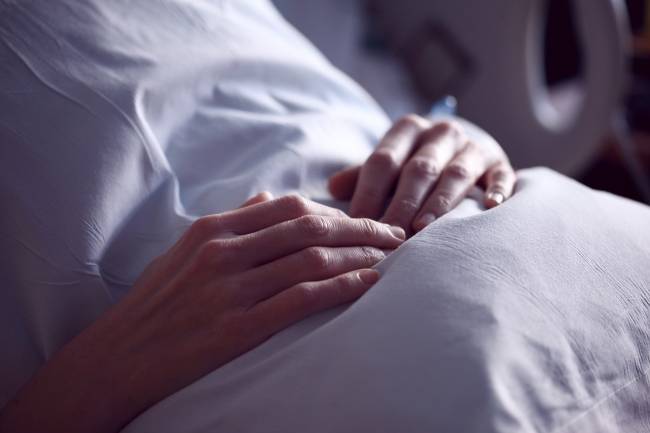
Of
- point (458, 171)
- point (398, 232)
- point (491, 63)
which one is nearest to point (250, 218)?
point (398, 232)

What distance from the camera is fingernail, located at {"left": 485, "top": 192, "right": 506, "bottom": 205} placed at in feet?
2.31

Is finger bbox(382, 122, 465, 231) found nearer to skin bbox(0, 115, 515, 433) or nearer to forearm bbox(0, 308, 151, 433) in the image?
skin bbox(0, 115, 515, 433)

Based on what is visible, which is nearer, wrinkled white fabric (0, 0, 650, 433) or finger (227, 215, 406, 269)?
wrinkled white fabric (0, 0, 650, 433)

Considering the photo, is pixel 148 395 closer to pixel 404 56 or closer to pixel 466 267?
pixel 466 267

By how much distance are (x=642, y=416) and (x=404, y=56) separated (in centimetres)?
154

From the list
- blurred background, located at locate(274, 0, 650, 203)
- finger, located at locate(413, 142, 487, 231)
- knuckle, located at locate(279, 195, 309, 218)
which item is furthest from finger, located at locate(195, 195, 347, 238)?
blurred background, located at locate(274, 0, 650, 203)

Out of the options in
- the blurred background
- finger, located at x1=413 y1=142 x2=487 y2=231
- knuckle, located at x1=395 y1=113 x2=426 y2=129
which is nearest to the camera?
finger, located at x1=413 y1=142 x2=487 y2=231

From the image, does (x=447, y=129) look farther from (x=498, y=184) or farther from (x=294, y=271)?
(x=294, y=271)

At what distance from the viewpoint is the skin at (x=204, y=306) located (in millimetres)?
560

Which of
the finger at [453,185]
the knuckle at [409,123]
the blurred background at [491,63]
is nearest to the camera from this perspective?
the finger at [453,185]

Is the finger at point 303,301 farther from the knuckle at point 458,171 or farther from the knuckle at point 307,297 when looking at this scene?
the knuckle at point 458,171

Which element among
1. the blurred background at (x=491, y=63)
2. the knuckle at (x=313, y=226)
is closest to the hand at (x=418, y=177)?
the knuckle at (x=313, y=226)

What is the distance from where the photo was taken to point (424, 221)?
674mm

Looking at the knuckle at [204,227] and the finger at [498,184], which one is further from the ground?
the finger at [498,184]
